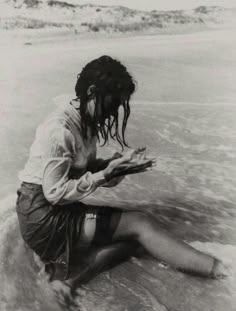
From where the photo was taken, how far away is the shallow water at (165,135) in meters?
0.99

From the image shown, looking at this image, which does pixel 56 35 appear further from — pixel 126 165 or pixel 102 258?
pixel 102 258

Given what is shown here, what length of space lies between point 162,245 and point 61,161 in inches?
11.0

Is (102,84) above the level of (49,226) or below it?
above

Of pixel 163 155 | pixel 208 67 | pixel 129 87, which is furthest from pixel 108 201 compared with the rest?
pixel 208 67

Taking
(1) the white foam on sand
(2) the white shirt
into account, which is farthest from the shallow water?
(2) the white shirt

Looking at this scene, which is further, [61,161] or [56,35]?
[56,35]

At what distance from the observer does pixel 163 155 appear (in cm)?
115

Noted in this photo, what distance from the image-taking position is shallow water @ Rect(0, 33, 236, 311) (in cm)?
99

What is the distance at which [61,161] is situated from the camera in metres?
0.90

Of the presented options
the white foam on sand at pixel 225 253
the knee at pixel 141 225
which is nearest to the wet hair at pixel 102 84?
the knee at pixel 141 225

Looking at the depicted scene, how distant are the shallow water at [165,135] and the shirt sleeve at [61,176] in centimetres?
17

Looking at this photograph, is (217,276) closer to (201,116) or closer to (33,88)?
(201,116)

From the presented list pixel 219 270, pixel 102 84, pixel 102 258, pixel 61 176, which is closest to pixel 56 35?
pixel 102 84

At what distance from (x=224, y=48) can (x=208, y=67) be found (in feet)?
0.20
